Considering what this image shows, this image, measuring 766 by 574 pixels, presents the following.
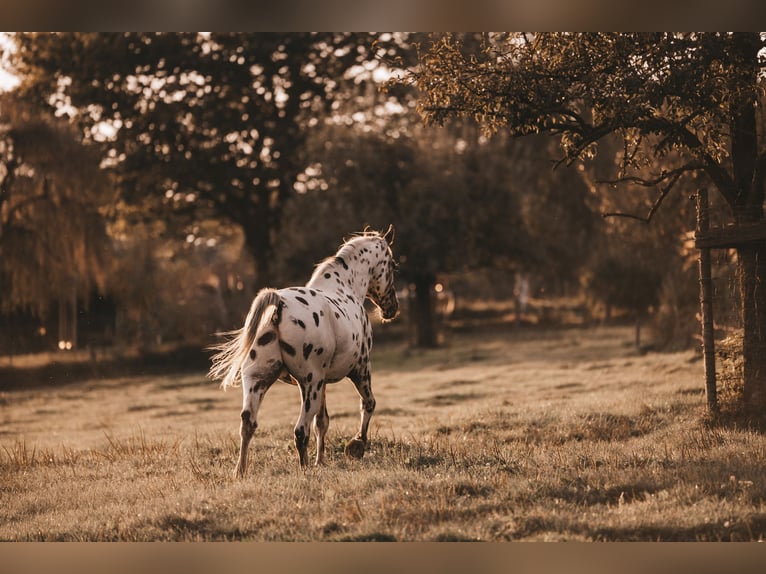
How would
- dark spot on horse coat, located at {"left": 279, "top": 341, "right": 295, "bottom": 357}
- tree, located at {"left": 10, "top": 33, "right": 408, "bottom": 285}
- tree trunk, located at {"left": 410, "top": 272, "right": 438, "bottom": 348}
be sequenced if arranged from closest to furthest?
dark spot on horse coat, located at {"left": 279, "top": 341, "right": 295, "bottom": 357} < tree, located at {"left": 10, "top": 33, "right": 408, "bottom": 285} < tree trunk, located at {"left": 410, "top": 272, "right": 438, "bottom": 348}

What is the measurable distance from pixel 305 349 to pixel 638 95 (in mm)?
4564

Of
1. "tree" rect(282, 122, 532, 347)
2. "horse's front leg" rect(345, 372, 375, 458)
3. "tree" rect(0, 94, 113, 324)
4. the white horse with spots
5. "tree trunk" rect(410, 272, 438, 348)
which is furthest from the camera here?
"tree trunk" rect(410, 272, 438, 348)

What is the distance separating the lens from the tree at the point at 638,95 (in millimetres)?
9367

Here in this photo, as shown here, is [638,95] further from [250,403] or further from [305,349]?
[250,403]

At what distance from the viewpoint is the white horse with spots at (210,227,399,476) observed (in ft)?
27.2

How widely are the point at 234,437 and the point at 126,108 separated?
23710 mm

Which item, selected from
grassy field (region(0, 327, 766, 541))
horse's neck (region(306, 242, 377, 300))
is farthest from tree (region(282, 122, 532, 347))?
horse's neck (region(306, 242, 377, 300))

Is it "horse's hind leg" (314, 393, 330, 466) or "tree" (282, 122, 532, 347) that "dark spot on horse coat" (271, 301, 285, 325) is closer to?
"horse's hind leg" (314, 393, 330, 466)

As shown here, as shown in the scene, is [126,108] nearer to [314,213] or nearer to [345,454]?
[314,213]

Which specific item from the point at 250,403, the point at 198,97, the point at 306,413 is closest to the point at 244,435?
the point at 250,403

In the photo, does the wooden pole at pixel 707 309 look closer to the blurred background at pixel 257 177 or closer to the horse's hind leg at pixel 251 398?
the horse's hind leg at pixel 251 398

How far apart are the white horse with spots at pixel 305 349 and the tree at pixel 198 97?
77.2 ft

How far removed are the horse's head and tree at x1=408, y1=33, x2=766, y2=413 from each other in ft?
5.52
